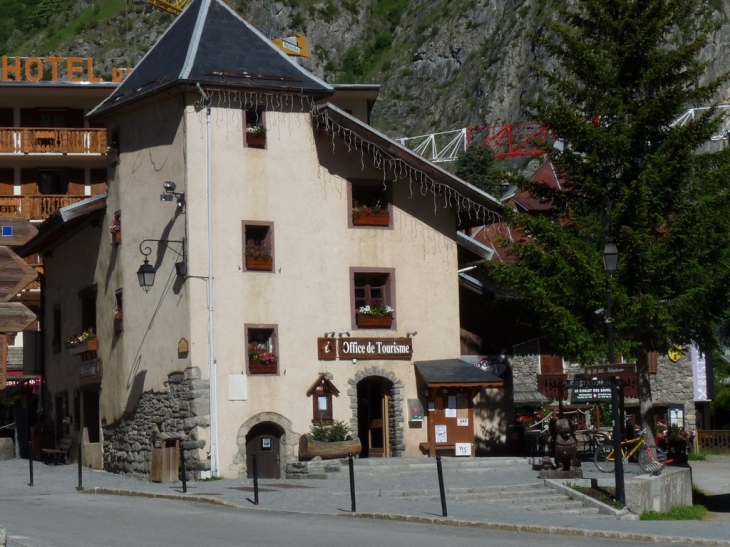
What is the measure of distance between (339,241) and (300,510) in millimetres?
11458

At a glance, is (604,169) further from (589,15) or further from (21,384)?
(21,384)

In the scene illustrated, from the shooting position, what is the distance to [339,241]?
31375mm

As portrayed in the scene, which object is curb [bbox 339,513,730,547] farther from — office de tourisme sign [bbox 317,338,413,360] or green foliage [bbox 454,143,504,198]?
green foliage [bbox 454,143,504,198]

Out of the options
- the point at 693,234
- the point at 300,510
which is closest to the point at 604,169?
the point at 693,234

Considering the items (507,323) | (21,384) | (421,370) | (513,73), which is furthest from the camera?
(513,73)

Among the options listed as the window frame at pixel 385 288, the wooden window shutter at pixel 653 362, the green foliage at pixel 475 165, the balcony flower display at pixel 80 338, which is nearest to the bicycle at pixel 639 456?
the window frame at pixel 385 288

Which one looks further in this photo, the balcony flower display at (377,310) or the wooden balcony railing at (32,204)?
the wooden balcony railing at (32,204)

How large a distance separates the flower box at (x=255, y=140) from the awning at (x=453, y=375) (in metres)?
6.53

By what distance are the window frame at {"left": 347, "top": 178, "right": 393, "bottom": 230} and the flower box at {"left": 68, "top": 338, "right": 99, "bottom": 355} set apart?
742 centimetres

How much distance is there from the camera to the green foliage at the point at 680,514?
2286cm

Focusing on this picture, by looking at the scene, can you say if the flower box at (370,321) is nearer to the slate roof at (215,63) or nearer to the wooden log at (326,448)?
the wooden log at (326,448)

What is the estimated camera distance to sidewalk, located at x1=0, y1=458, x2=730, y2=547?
61.5 ft

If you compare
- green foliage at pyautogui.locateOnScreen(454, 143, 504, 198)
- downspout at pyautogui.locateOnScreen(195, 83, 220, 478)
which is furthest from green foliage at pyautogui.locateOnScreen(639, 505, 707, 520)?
green foliage at pyautogui.locateOnScreen(454, 143, 504, 198)

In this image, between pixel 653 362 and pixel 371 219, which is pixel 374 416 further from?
pixel 653 362
